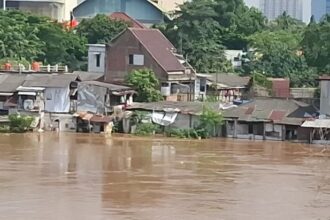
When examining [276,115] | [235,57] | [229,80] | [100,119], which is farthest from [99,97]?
[235,57]

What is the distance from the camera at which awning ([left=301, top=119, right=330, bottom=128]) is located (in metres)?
27.6

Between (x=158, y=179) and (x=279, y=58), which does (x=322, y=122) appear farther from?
(x=279, y=58)

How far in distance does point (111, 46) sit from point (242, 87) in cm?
632

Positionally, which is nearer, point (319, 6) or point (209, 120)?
point (209, 120)

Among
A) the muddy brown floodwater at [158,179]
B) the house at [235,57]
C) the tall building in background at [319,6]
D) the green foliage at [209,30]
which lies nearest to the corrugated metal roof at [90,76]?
the muddy brown floodwater at [158,179]

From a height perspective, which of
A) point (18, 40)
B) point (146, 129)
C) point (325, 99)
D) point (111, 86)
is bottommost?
point (146, 129)

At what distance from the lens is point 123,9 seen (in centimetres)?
5475

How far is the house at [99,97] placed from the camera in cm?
3066

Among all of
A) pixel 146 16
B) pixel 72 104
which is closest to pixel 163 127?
pixel 72 104

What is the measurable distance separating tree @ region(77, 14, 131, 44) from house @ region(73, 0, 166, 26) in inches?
406

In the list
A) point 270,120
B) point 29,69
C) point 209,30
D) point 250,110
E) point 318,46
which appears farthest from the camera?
point 209,30

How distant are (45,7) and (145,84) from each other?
79.1 ft

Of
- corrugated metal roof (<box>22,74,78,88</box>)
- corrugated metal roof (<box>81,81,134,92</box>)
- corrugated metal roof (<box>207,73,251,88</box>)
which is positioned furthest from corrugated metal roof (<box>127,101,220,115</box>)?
corrugated metal roof (<box>207,73,251,88</box>)

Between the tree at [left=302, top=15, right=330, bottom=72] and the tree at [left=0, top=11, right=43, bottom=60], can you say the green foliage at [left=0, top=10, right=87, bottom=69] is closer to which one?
the tree at [left=0, top=11, right=43, bottom=60]
